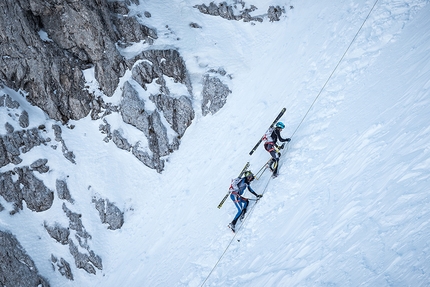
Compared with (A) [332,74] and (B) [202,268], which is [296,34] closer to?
(A) [332,74]

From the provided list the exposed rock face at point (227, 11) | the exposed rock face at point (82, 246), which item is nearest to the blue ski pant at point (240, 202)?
the exposed rock face at point (82, 246)

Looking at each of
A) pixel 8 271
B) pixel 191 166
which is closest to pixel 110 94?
pixel 191 166

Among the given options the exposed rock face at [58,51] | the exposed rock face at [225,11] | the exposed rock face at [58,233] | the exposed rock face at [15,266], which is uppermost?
the exposed rock face at [225,11]

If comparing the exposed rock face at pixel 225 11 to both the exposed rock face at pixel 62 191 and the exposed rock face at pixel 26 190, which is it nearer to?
the exposed rock face at pixel 62 191

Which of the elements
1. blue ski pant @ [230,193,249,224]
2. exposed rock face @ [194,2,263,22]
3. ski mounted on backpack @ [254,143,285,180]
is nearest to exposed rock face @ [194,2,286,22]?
exposed rock face @ [194,2,263,22]

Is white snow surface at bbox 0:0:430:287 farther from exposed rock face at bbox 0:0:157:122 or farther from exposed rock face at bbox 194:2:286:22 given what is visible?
exposed rock face at bbox 0:0:157:122

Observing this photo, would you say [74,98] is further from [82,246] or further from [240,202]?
[240,202]

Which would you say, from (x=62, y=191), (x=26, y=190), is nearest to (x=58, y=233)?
(x=62, y=191)
